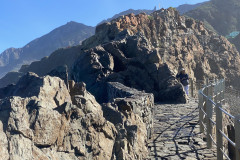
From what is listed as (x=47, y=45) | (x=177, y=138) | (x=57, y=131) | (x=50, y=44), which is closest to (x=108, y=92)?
(x=177, y=138)

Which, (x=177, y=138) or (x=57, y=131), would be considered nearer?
(x=57, y=131)

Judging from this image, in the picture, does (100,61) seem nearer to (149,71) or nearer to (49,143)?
(149,71)

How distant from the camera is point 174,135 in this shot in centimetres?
859

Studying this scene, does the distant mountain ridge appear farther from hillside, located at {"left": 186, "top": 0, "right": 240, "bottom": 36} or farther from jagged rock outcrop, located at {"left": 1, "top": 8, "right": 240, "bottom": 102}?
jagged rock outcrop, located at {"left": 1, "top": 8, "right": 240, "bottom": 102}

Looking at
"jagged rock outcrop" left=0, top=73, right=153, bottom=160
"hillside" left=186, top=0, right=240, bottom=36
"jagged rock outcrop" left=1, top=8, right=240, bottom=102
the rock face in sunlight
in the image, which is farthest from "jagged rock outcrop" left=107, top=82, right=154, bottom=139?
"hillside" left=186, top=0, right=240, bottom=36

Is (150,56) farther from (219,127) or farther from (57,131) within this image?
(57,131)

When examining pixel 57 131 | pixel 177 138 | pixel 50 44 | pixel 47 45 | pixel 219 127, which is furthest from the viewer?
pixel 47 45

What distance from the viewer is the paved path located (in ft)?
22.8

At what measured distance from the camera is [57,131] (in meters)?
4.27

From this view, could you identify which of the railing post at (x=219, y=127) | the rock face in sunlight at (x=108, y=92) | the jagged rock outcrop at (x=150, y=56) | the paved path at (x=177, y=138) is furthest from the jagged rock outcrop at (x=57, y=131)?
the jagged rock outcrop at (x=150, y=56)

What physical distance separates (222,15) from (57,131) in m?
117

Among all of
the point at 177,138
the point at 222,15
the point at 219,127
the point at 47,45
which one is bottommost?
the point at 177,138

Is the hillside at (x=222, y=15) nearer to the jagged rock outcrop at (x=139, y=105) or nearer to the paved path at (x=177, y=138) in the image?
the paved path at (x=177, y=138)

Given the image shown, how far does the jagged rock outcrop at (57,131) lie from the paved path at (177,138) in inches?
41.3
